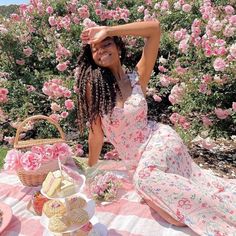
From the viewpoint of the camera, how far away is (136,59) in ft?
18.8

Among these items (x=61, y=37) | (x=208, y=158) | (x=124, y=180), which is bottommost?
(x=208, y=158)

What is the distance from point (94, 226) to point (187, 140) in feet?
5.98

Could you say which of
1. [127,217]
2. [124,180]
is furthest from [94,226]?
[124,180]

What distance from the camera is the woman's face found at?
286 centimetres

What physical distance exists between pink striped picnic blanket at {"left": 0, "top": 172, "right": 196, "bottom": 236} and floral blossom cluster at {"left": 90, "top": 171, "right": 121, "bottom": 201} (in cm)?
7

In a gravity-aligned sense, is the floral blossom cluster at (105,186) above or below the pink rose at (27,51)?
below

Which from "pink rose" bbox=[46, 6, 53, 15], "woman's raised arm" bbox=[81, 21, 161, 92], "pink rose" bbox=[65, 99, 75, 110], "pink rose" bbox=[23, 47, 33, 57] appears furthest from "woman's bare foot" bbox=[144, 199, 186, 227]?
"pink rose" bbox=[46, 6, 53, 15]

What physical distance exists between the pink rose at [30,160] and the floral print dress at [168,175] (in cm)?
55

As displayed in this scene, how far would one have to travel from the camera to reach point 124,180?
319 cm

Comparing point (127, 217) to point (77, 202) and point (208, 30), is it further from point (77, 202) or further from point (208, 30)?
point (208, 30)

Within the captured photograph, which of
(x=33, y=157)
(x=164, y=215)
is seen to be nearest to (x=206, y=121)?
(x=164, y=215)

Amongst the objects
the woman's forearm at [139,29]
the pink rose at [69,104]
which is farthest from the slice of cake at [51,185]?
the pink rose at [69,104]

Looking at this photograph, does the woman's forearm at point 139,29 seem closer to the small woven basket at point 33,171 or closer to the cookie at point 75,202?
the small woven basket at point 33,171

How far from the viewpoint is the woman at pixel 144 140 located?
249cm
